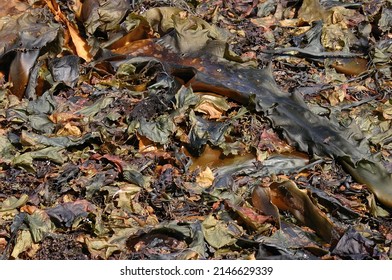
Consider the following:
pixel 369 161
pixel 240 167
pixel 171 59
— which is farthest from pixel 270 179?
pixel 171 59

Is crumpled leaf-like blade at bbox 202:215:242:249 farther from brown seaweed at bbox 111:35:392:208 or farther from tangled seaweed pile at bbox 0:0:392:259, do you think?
brown seaweed at bbox 111:35:392:208

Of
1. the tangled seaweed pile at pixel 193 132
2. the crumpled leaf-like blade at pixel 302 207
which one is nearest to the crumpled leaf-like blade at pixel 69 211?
the tangled seaweed pile at pixel 193 132

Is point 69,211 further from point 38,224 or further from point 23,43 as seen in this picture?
point 23,43

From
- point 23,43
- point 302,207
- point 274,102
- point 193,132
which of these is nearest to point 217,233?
point 302,207

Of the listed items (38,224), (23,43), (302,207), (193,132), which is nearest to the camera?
(38,224)

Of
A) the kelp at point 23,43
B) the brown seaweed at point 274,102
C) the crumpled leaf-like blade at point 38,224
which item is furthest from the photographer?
the kelp at point 23,43

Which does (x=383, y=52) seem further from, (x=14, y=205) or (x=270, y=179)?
(x=14, y=205)

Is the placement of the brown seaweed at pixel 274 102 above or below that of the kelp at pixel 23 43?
below

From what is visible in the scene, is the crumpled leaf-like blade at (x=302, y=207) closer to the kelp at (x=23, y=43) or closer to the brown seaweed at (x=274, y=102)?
the brown seaweed at (x=274, y=102)
